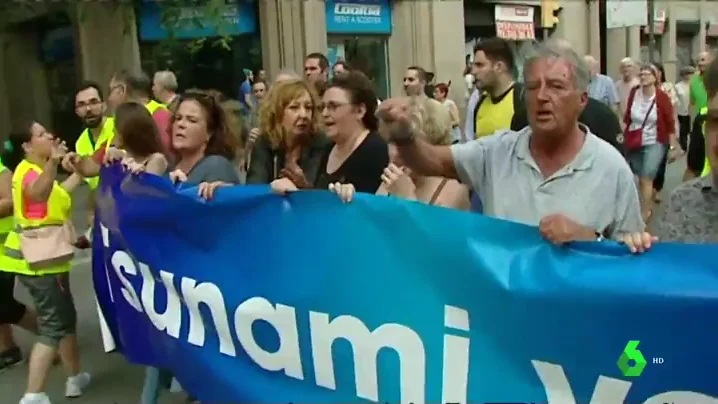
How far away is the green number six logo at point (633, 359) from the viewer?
8.45 feet

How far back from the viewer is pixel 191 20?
14.6 m

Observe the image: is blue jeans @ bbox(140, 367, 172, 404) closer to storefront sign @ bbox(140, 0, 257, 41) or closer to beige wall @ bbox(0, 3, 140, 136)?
storefront sign @ bbox(140, 0, 257, 41)

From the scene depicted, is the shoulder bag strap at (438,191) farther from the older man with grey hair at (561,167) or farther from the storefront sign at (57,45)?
the storefront sign at (57,45)

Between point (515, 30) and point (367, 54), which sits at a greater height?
point (515, 30)

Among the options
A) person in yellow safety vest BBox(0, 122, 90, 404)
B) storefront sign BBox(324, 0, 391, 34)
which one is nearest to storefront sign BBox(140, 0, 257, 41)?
storefront sign BBox(324, 0, 391, 34)

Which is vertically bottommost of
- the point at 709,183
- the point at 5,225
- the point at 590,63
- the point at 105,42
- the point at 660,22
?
the point at 5,225

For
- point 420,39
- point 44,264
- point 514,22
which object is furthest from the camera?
point 514,22

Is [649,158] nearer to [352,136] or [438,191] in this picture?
[352,136]

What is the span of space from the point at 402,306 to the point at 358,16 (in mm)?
16575

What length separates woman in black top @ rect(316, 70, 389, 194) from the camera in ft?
14.2

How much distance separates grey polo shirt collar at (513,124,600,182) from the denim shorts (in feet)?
22.7

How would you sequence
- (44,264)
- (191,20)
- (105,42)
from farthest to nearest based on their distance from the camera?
(105,42) < (191,20) < (44,264)

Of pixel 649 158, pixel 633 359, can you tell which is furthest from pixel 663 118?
pixel 633 359

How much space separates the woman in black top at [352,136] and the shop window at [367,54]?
46.7 feet
